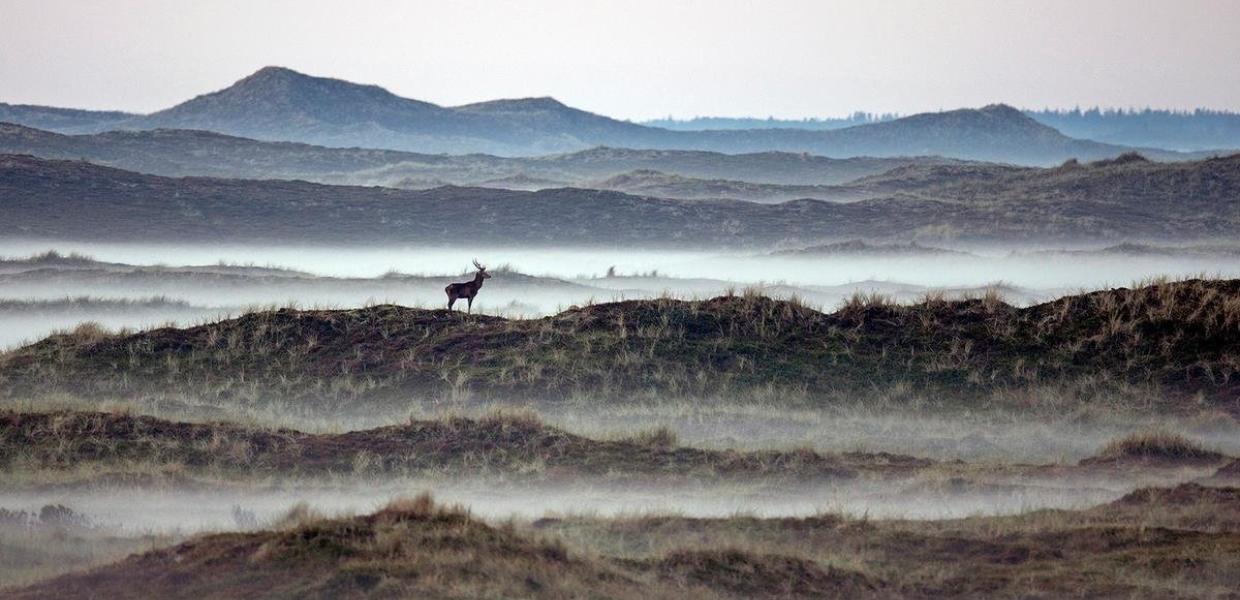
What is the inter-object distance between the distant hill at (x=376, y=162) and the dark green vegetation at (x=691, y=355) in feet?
287

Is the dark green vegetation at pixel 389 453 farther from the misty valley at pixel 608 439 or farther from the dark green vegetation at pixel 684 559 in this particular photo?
the dark green vegetation at pixel 684 559

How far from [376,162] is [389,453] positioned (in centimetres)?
13024

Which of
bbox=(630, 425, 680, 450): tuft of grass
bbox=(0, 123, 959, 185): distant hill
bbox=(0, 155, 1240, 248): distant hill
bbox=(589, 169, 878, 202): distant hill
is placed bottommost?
bbox=(630, 425, 680, 450): tuft of grass

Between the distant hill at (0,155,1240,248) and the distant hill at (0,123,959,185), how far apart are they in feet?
92.4

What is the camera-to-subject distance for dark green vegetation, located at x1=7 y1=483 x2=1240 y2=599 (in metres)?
10.9

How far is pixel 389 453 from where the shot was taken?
1909 centimetres

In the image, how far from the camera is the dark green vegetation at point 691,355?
24.9 m

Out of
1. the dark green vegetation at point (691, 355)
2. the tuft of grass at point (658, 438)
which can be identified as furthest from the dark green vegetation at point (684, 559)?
the dark green vegetation at point (691, 355)

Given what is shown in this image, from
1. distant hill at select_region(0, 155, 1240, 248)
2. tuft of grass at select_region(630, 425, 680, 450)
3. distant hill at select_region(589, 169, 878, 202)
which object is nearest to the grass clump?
tuft of grass at select_region(630, 425, 680, 450)

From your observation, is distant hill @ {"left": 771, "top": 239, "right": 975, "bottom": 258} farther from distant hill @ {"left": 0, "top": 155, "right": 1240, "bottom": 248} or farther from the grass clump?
the grass clump

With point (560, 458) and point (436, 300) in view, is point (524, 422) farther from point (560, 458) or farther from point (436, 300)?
point (436, 300)

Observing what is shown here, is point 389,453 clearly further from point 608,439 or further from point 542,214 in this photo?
point 542,214

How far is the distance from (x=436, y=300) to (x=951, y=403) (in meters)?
26.8

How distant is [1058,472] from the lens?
18562 millimetres
